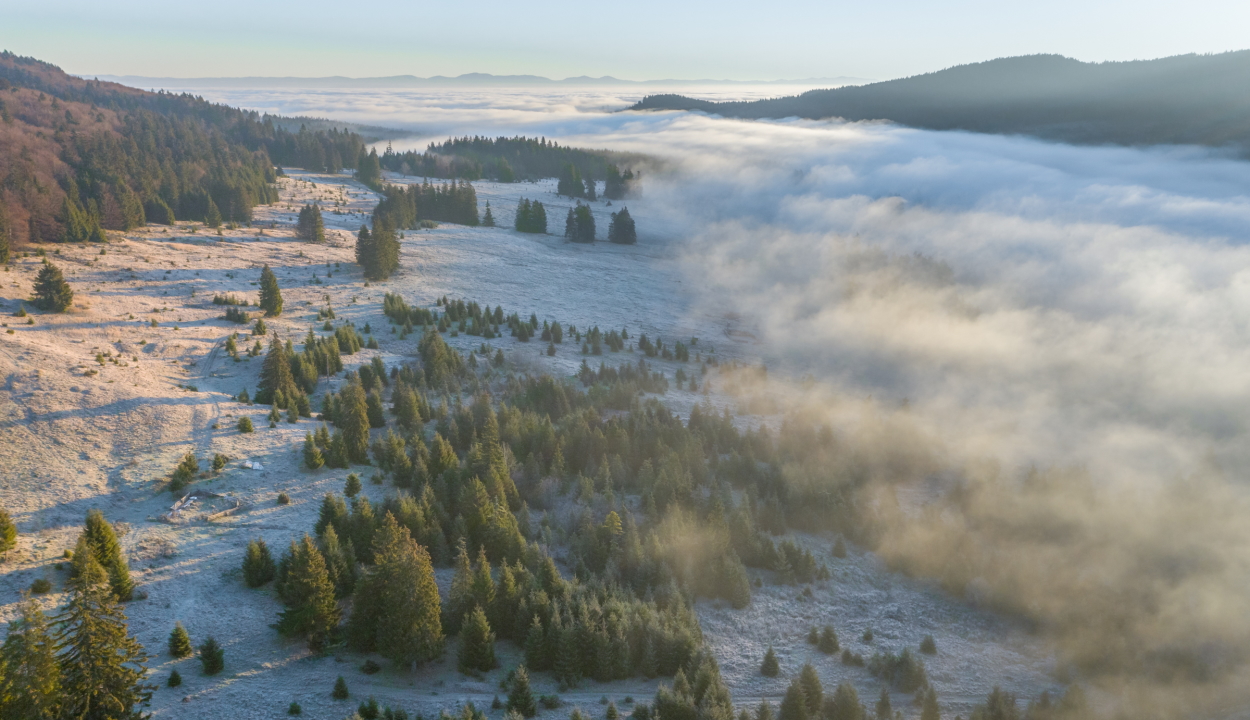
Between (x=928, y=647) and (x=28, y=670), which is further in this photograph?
(x=928, y=647)

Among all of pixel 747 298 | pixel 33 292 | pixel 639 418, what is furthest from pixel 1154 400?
pixel 33 292

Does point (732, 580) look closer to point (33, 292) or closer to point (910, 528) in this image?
point (910, 528)

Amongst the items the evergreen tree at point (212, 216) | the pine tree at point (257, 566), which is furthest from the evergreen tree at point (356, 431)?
the evergreen tree at point (212, 216)

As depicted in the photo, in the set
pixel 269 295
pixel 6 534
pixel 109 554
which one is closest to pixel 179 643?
pixel 109 554

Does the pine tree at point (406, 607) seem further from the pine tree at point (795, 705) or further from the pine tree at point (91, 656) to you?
the pine tree at point (795, 705)

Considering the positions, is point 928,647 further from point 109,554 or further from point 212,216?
point 212,216

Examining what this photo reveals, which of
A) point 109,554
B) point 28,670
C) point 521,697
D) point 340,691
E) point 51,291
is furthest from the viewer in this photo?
point 51,291
